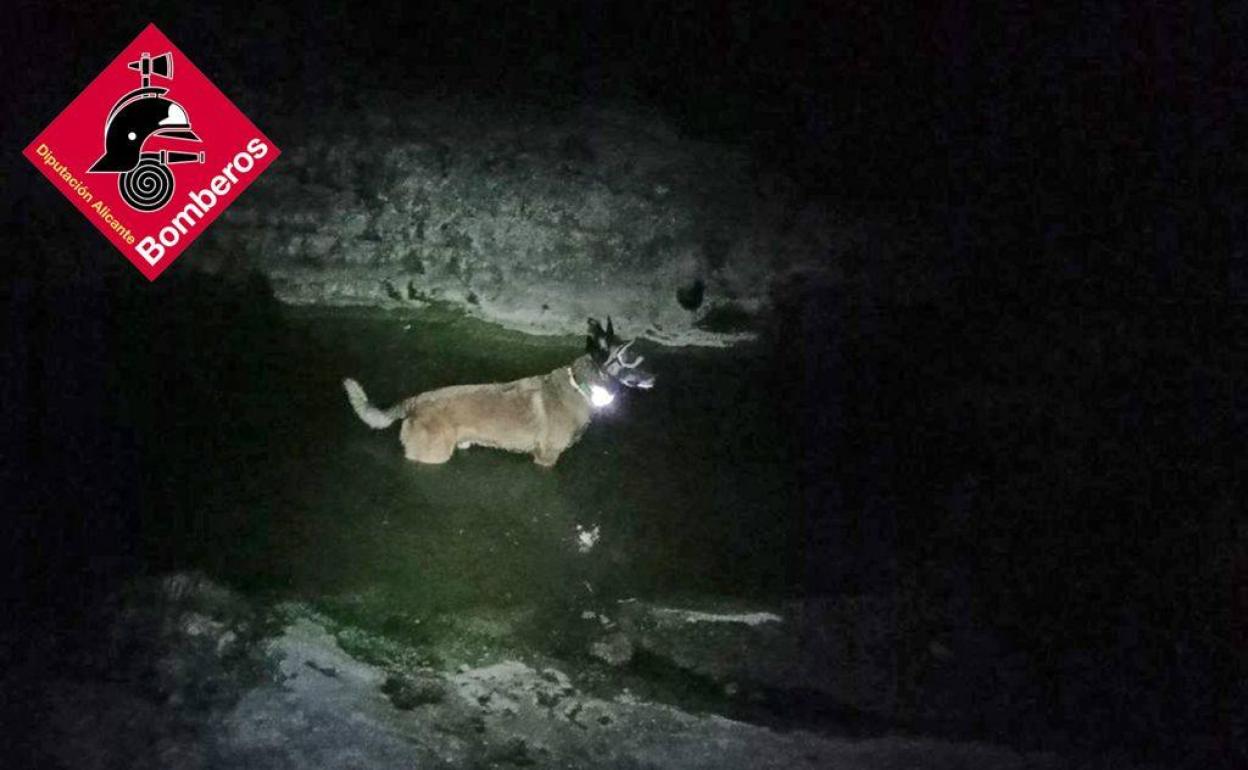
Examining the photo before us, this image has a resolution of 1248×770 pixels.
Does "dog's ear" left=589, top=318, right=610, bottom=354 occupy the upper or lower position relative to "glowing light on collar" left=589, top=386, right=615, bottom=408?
upper

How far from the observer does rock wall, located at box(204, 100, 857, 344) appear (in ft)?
14.0

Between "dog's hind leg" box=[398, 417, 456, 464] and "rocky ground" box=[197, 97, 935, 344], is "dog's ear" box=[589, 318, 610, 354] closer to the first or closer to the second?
"rocky ground" box=[197, 97, 935, 344]

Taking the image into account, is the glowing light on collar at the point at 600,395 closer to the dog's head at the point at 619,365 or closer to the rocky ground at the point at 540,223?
the dog's head at the point at 619,365

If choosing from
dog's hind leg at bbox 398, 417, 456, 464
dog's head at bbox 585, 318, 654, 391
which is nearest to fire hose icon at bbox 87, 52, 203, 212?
dog's hind leg at bbox 398, 417, 456, 464

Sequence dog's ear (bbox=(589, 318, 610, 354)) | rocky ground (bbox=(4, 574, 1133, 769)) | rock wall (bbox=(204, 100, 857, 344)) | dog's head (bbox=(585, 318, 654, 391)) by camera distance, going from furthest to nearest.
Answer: rock wall (bbox=(204, 100, 857, 344)) < rocky ground (bbox=(4, 574, 1133, 769)) < dog's ear (bbox=(589, 318, 610, 354)) < dog's head (bbox=(585, 318, 654, 391))

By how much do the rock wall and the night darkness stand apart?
3cm

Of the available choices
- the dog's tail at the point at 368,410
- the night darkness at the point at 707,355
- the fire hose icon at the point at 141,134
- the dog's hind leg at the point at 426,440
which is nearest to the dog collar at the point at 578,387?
the night darkness at the point at 707,355

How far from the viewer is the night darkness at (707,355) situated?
4.23 metres

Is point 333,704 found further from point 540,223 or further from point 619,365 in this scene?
point 540,223

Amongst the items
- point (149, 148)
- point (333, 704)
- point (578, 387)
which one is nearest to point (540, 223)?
point (578, 387)

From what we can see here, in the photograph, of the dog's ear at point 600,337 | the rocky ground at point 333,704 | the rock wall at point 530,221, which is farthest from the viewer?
the rock wall at point 530,221

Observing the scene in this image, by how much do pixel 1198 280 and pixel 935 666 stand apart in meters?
3.05

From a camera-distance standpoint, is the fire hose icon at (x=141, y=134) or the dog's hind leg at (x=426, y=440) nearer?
the dog's hind leg at (x=426, y=440)

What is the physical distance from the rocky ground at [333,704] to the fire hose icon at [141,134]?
8.26 ft
